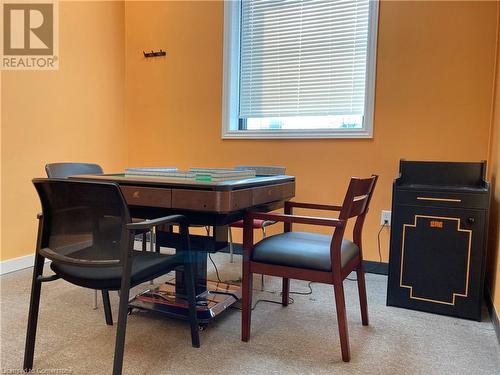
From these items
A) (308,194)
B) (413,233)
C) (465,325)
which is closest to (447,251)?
(413,233)

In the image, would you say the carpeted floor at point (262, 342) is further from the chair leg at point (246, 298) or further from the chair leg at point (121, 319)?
the chair leg at point (121, 319)

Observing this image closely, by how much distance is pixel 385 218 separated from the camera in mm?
2869

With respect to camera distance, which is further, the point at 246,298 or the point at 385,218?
the point at 385,218

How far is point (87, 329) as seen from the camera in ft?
6.27

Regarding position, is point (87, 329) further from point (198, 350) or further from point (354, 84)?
point (354, 84)

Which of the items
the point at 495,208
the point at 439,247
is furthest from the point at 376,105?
the point at 439,247

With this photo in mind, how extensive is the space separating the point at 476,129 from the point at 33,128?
322 centimetres

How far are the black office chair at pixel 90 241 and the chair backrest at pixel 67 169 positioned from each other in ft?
2.35

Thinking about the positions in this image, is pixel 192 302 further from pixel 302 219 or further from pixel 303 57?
pixel 303 57

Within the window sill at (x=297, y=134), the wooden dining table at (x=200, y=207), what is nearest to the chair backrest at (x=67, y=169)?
the wooden dining table at (x=200, y=207)

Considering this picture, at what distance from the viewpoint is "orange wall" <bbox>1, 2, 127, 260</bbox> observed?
9.07 ft

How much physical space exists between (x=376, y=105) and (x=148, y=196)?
1941mm

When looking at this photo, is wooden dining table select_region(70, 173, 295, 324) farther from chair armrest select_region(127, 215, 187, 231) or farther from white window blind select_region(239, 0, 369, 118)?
white window blind select_region(239, 0, 369, 118)

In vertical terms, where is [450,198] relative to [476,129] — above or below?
below
